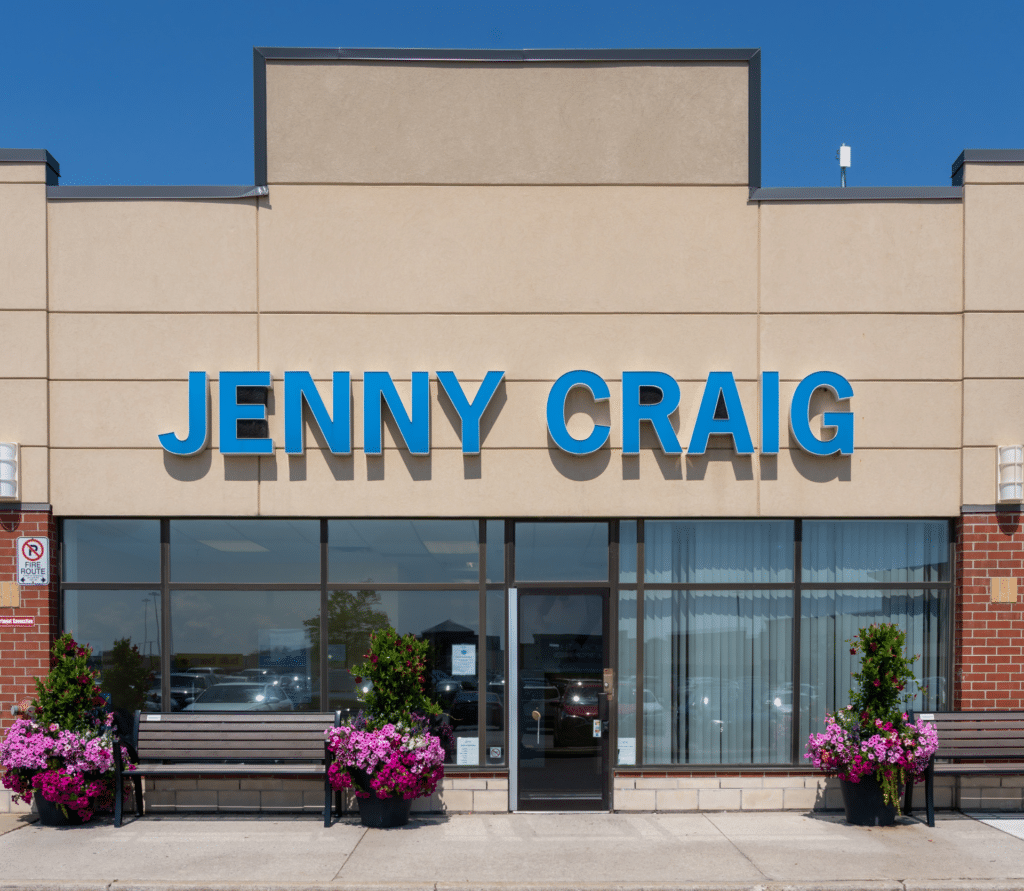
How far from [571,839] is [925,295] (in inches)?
257

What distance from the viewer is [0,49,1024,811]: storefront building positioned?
367 inches

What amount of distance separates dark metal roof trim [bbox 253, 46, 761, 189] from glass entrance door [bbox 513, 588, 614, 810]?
4921 millimetres

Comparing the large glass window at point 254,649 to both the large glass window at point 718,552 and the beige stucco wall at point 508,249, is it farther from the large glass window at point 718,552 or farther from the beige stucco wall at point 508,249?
the large glass window at point 718,552

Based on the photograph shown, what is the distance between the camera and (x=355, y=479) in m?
9.36

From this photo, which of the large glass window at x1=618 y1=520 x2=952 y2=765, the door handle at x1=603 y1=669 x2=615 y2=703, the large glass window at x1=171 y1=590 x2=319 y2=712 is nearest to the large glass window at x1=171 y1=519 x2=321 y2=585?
the large glass window at x1=171 y1=590 x2=319 y2=712

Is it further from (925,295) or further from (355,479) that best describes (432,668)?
(925,295)

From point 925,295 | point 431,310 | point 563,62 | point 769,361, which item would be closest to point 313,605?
point 431,310

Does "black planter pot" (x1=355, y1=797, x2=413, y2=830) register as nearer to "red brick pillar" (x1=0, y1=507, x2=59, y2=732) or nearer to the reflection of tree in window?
the reflection of tree in window

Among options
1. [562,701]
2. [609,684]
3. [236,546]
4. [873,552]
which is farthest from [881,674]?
[236,546]

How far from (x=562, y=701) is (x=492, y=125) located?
6063mm

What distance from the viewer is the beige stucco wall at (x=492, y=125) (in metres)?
9.52

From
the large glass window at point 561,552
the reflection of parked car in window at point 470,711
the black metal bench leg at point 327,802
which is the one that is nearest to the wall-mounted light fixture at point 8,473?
the black metal bench leg at point 327,802

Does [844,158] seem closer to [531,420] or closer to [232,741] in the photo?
[531,420]

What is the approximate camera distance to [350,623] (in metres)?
9.44
